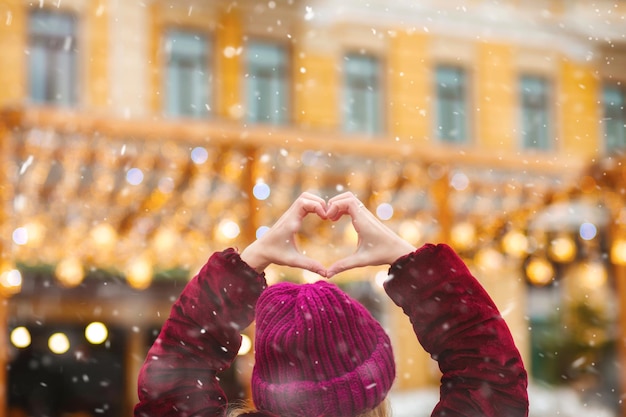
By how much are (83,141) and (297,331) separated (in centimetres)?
397

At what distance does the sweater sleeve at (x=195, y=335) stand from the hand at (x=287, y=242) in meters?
0.03

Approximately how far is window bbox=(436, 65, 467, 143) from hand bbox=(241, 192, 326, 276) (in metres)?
9.08

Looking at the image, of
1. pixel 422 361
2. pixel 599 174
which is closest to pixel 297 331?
pixel 599 174

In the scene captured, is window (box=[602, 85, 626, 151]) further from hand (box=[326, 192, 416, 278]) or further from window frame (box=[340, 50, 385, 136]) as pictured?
hand (box=[326, 192, 416, 278])

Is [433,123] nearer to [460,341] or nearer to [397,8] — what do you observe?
[397,8]

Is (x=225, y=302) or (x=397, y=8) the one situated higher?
(x=397, y=8)

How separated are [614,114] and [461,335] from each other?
1030 centimetres

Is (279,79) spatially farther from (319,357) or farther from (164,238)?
(319,357)

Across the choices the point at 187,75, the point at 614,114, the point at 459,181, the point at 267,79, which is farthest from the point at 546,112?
the point at 187,75

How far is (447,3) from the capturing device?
397 inches

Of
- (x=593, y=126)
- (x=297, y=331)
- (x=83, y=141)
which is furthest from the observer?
(x=593, y=126)

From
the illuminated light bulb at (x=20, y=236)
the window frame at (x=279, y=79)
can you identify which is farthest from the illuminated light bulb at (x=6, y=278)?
the window frame at (x=279, y=79)

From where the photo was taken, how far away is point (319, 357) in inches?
50.7

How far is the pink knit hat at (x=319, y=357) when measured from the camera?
1274mm
